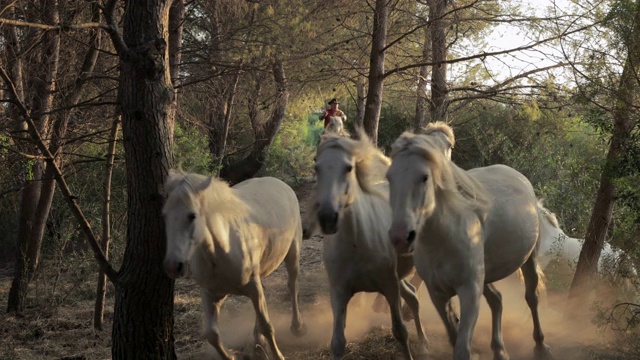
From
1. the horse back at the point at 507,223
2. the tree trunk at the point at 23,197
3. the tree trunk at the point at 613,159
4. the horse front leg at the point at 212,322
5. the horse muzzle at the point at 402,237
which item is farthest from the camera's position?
the tree trunk at the point at 23,197

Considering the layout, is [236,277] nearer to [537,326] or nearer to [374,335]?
[374,335]

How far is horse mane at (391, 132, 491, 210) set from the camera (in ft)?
14.0

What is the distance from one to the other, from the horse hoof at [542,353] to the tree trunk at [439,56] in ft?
14.4

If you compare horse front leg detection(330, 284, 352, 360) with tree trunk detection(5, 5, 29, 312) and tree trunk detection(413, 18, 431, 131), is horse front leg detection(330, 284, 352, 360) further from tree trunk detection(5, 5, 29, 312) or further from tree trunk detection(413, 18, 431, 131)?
tree trunk detection(413, 18, 431, 131)

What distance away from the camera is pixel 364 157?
5094 millimetres

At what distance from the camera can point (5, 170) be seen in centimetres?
862

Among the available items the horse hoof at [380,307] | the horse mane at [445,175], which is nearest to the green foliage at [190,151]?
the horse hoof at [380,307]

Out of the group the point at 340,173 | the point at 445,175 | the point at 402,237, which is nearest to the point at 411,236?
the point at 402,237

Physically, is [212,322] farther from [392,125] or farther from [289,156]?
[289,156]

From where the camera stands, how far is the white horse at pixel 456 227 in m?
4.16

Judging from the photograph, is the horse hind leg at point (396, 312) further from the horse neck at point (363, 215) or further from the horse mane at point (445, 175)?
the horse mane at point (445, 175)

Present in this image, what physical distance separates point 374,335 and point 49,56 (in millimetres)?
5188

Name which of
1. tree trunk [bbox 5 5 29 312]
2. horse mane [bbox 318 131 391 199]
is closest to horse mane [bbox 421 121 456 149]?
horse mane [bbox 318 131 391 199]

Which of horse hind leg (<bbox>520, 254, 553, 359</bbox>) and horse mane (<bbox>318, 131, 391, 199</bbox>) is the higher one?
horse mane (<bbox>318, 131, 391, 199</bbox>)
